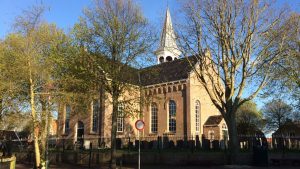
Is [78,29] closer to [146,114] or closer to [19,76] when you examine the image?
[19,76]

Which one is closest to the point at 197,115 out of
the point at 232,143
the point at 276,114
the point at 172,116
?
the point at 172,116

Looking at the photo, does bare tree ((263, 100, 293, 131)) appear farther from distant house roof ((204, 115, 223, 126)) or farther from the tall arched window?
the tall arched window

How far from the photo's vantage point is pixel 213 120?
41500 millimetres

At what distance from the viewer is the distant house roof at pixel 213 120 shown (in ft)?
133

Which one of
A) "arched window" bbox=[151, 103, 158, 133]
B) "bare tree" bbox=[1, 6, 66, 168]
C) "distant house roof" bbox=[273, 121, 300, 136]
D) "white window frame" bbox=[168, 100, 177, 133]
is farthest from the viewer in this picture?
"distant house roof" bbox=[273, 121, 300, 136]

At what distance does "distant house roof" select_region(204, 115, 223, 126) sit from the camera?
40.4 m

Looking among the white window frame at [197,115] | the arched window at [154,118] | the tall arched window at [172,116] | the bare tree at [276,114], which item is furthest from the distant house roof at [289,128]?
the arched window at [154,118]

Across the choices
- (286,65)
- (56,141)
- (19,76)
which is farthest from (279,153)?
(56,141)

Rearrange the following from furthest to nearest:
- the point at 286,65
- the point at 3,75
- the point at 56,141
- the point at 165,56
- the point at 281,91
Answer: the point at 165,56 → the point at 56,141 → the point at 281,91 → the point at 286,65 → the point at 3,75

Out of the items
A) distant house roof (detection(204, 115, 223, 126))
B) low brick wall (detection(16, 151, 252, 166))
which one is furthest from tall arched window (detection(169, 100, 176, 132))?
low brick wall (detection(16, 151, 252, 166))

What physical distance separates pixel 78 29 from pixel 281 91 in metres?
18.2

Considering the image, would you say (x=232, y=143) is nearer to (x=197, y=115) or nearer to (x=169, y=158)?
(x=169, y=158)

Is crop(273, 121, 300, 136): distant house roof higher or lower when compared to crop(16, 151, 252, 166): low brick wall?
higher

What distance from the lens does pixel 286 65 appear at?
1023 inches
